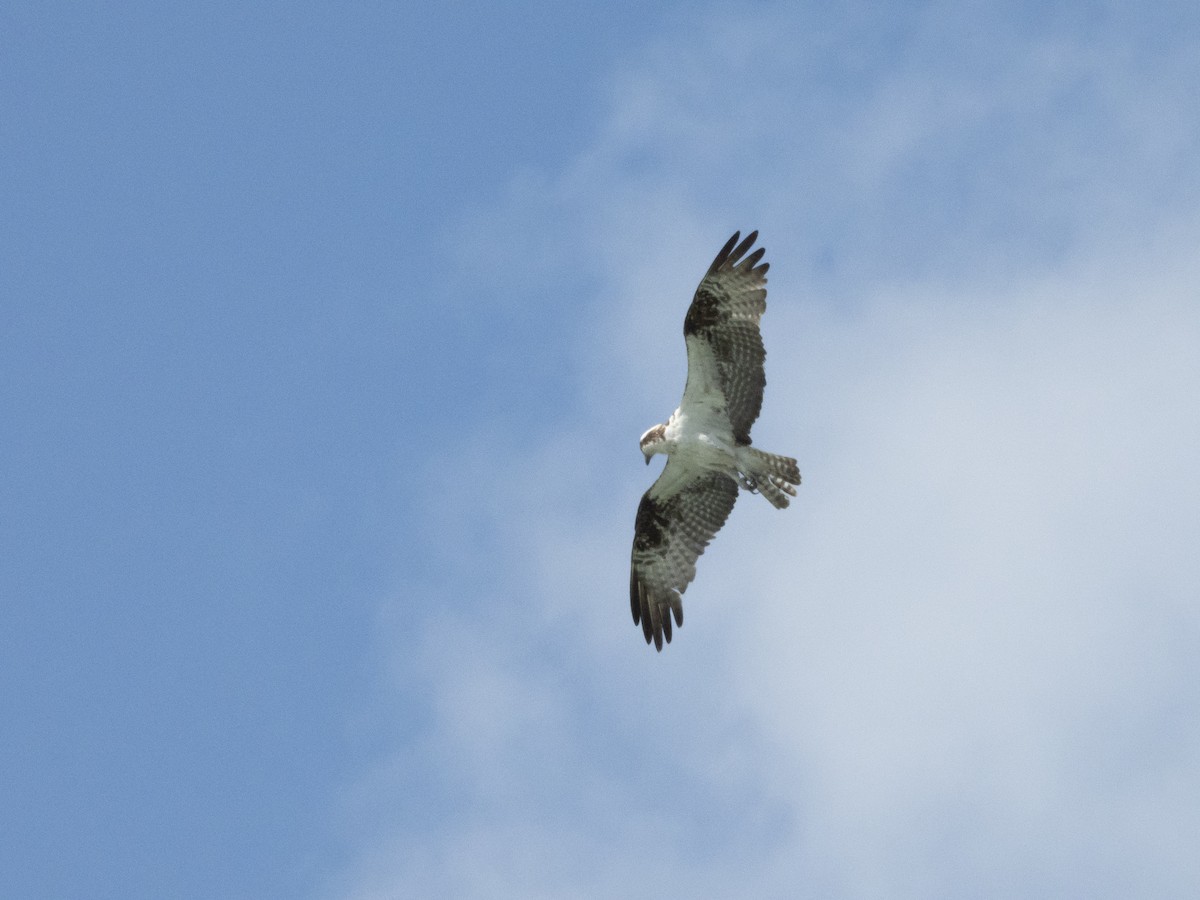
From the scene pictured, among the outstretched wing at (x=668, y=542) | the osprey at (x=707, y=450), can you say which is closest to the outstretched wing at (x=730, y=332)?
the osprey at (x=707, y=450)

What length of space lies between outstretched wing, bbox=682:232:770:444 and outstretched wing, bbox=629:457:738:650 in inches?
64.3

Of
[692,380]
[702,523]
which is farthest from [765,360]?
[702,523]

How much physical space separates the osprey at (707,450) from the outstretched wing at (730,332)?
0.04 ft

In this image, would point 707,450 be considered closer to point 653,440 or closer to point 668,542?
point 653,440

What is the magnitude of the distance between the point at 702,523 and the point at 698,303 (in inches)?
123

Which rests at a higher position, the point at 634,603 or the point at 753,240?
the point at 753,240

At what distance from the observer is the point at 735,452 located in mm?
19906

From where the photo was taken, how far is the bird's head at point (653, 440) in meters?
20.1

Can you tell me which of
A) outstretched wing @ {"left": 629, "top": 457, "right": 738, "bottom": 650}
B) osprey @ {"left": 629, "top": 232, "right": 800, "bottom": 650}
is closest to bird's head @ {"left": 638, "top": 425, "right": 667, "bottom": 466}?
osprey @ {"left": 629, "top": 232, "right": 800, "bottom": 650}

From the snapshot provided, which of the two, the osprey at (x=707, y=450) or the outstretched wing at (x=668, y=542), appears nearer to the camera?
the osprey at (x=707, y=450)

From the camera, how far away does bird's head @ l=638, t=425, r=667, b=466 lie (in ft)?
65.9

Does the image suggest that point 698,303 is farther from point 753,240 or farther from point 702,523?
point 702,523

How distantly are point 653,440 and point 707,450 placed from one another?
0.63m

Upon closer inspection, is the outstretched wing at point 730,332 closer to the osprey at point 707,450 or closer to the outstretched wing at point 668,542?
the osprey at point 707,450
